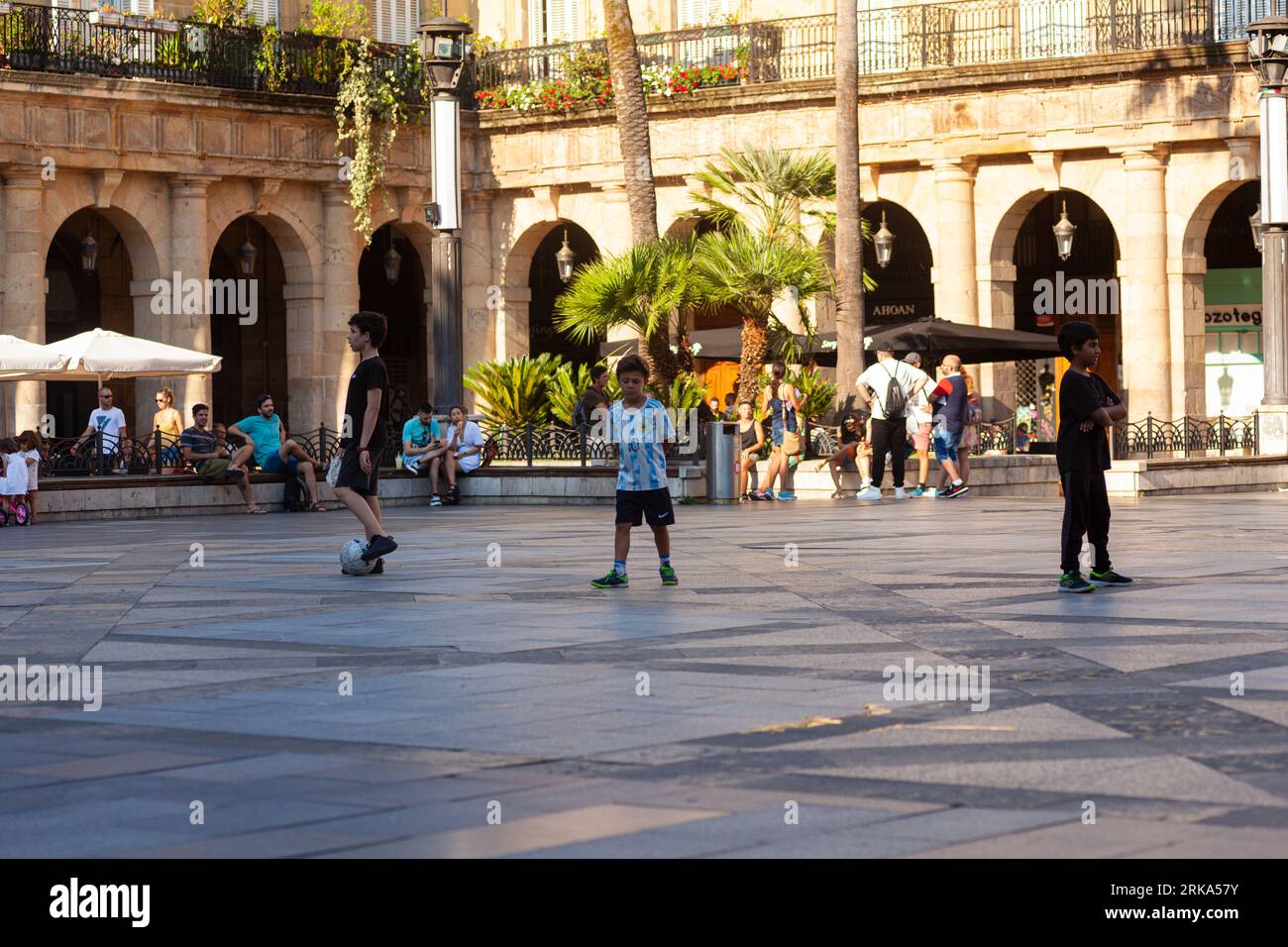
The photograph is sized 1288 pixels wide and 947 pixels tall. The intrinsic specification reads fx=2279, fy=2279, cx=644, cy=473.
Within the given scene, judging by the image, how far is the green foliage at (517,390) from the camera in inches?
1246

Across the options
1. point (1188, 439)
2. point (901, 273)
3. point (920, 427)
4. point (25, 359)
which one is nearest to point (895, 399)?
point (920, 427)

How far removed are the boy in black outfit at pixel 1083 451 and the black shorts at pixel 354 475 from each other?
4479 mm

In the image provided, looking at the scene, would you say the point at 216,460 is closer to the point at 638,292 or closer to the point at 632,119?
Result: the point at 638,292

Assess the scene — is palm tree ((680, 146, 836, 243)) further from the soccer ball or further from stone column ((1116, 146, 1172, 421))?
the soccer ball

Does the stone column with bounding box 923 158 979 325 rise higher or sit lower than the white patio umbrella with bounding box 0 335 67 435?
higher

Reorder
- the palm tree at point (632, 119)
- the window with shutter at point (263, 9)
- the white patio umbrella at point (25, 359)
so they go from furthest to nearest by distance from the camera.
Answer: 1. the window with shutter at point (263, 9)
2. the palm tree at point (632, 119)
3. the white patio umbrella at point (25, 359)

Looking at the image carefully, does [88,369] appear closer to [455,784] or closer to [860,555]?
[860,555]

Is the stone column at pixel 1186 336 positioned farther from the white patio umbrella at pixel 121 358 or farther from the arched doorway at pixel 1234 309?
the white patio umbrella at pixel 121 358

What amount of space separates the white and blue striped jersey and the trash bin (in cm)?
1217

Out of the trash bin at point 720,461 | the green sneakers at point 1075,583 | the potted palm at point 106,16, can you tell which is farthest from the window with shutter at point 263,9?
the green sneakers at point 1075,583

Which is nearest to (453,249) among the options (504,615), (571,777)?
(504,615)

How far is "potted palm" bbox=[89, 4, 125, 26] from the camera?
3397 cm

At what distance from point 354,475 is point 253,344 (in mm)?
28773

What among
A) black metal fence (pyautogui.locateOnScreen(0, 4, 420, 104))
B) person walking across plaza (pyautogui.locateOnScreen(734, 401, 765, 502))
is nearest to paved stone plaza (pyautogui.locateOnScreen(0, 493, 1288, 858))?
person walking across plaza (pyautogui.locateOnScreen(734, 401, 765, 502))
